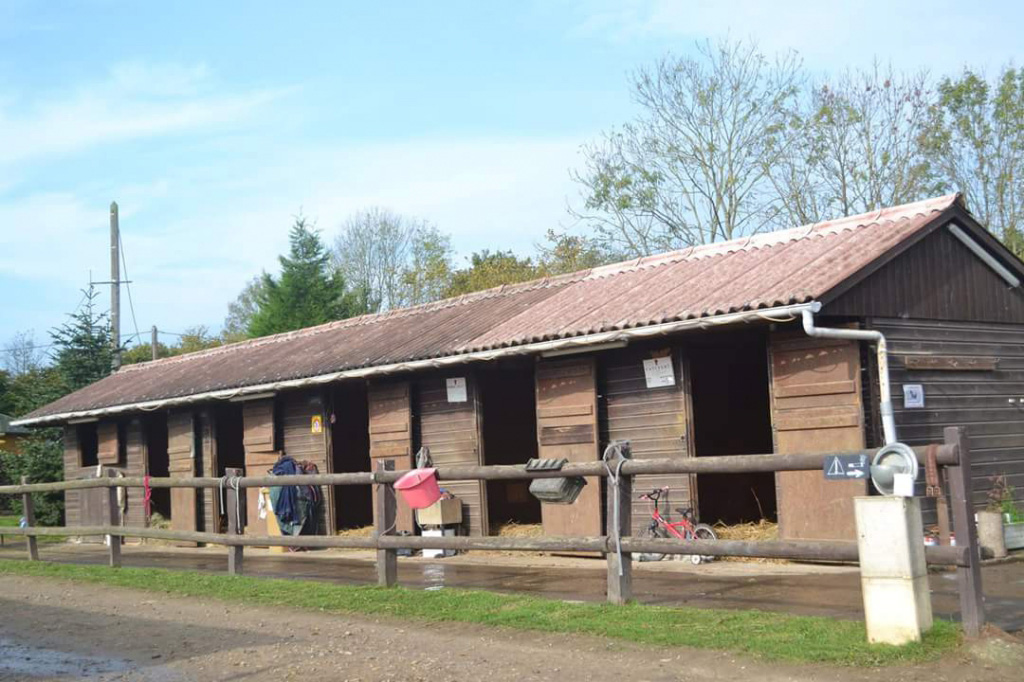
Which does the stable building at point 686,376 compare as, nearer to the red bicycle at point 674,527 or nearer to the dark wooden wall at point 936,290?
the dark wooden wall at point 936,290

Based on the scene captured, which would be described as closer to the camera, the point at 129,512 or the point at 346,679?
the point at 346,679

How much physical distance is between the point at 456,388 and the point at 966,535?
9631mm

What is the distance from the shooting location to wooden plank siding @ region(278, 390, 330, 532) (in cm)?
1770

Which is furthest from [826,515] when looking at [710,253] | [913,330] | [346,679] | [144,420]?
[144,420]

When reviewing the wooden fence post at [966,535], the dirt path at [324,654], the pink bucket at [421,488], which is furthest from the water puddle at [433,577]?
the wooden fence post at [966,535]

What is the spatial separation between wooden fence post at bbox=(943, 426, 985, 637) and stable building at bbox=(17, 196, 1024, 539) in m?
3.75

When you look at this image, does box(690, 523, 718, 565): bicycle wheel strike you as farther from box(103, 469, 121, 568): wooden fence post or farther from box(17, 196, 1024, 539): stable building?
box(103, 469, 121, 568): wooden fence post

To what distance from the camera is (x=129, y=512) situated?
885 inches

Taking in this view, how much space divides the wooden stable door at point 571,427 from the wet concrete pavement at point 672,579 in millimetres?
564

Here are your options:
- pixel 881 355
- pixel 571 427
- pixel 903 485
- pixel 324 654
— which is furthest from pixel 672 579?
pixel 903 485

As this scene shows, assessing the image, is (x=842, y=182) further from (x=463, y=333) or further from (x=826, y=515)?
(x=826, y=515)

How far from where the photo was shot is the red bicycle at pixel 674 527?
39.8ft

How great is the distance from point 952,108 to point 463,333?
808 inches

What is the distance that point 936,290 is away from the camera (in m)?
12.6
